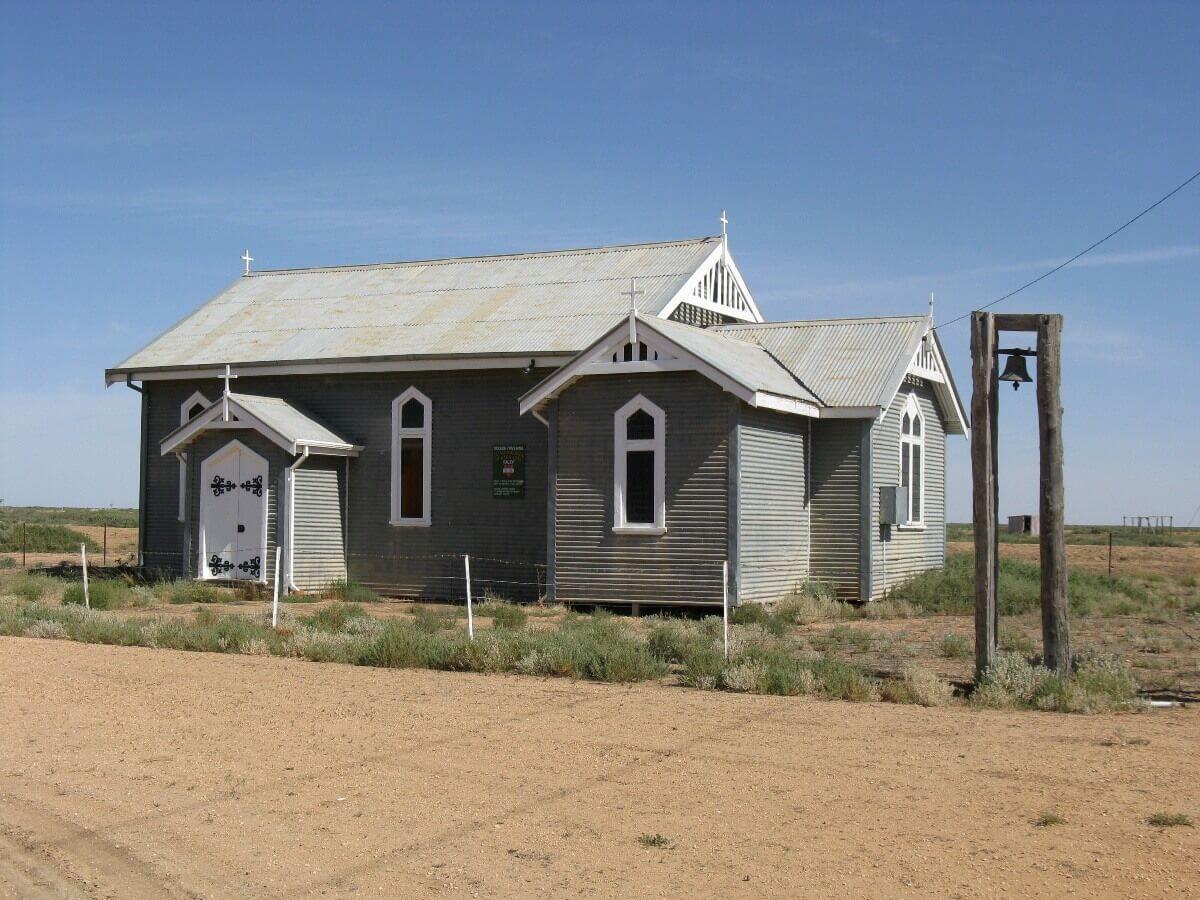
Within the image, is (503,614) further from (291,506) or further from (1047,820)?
(1047,820)

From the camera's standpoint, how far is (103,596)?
2317 cm

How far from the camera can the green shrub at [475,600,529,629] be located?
19.2 meters

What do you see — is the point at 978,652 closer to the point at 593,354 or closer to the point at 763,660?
the point at 763,660

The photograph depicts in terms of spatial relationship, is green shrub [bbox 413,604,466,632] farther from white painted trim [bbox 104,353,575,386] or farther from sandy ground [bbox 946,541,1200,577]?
sandy ground [bbox 946,541,1200,577]

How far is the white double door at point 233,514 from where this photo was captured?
2495cm

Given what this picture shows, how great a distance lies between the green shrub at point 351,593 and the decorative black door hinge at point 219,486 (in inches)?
104

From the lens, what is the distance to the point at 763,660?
1440 centimetres

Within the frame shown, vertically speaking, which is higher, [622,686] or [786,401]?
[786,401]

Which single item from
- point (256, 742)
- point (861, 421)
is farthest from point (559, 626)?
point (256, 742)

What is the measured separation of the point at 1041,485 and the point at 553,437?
32.8 ft

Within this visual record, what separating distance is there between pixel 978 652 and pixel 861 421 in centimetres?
996

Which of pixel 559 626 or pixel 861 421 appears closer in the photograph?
pixel 559 626

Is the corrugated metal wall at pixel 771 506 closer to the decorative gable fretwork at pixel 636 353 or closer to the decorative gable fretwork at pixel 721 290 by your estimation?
the decorative gable fretwork at pixel 636 353

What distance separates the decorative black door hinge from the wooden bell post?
624 inches
